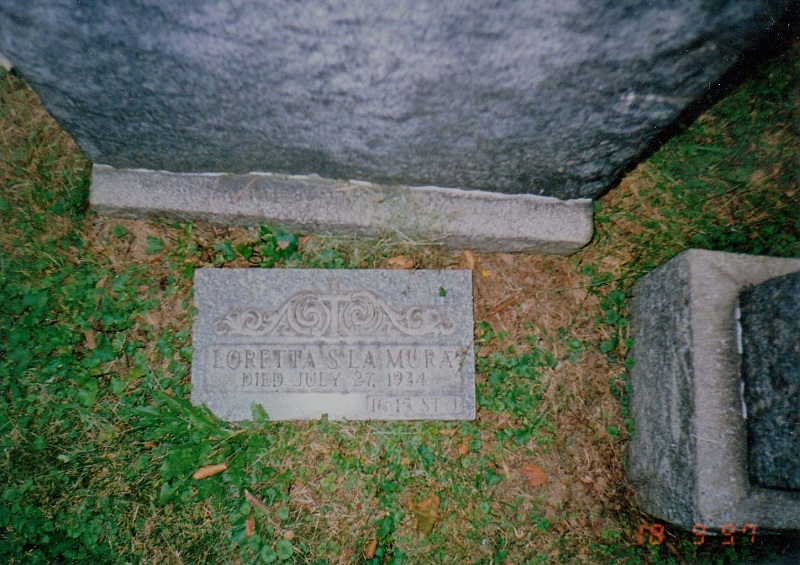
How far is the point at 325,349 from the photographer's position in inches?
94.2

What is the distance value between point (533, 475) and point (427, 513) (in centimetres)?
63

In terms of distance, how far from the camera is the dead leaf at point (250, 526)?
2410 mm

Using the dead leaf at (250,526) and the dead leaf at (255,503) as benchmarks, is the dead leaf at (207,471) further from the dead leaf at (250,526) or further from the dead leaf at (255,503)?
the dead leaf at (250,526)

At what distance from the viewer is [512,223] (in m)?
2.45

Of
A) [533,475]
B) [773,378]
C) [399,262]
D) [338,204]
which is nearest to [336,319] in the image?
[399,262]

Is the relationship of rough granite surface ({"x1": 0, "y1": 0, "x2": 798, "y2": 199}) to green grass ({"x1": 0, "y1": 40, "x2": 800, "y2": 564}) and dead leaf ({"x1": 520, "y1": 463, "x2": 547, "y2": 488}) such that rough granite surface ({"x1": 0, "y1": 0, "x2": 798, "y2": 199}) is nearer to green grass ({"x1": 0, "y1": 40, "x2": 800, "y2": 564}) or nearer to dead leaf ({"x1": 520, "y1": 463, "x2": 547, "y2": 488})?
green grass ({"x1": 0, "y1": 40, "x2": 800, "y2": 564})

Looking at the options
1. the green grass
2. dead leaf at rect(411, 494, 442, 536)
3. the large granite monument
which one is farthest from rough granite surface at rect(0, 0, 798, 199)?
dead leaf at rect(411, 494, 442, 536)

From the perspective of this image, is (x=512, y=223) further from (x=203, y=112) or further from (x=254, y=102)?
(x=203, y=112)

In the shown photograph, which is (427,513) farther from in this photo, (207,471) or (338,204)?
(338,204)

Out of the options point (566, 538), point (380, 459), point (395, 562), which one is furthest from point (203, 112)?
point (566, 538)

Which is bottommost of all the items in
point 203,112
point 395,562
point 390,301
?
point 395,562

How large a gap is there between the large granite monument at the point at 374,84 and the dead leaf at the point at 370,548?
172 cm

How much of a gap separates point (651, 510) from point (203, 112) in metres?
2.92

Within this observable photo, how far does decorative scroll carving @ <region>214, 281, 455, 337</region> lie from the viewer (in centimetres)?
240
